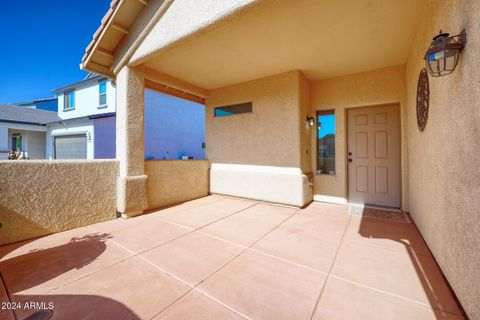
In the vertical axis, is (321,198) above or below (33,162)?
below

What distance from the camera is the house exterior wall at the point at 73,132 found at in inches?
407

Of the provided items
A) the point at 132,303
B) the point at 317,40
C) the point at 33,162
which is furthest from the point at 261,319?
the point at 317,40

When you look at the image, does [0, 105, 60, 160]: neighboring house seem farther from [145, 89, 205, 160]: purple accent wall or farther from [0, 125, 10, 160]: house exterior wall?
[145, 89, 205, 160]: purple accent wall

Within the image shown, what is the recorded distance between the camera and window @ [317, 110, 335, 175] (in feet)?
17.5

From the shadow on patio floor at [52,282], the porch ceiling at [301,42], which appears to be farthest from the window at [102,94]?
the shadow on patio floor at [52,282]

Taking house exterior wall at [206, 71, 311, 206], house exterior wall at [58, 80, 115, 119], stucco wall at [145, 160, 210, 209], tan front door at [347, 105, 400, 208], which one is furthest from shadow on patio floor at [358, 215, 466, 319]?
house exterior wall at [58, 80, 115, 119]

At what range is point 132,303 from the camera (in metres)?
1.73

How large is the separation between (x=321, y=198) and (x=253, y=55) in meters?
4.02

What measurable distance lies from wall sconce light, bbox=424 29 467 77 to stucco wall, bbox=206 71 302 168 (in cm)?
300

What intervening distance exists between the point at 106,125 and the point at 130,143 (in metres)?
7.47

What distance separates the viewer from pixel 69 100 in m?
13.0

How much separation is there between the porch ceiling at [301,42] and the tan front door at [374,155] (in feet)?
3.90

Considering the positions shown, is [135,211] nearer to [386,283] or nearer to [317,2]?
[386,283]

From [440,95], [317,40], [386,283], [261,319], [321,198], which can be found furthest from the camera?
[321,198]
